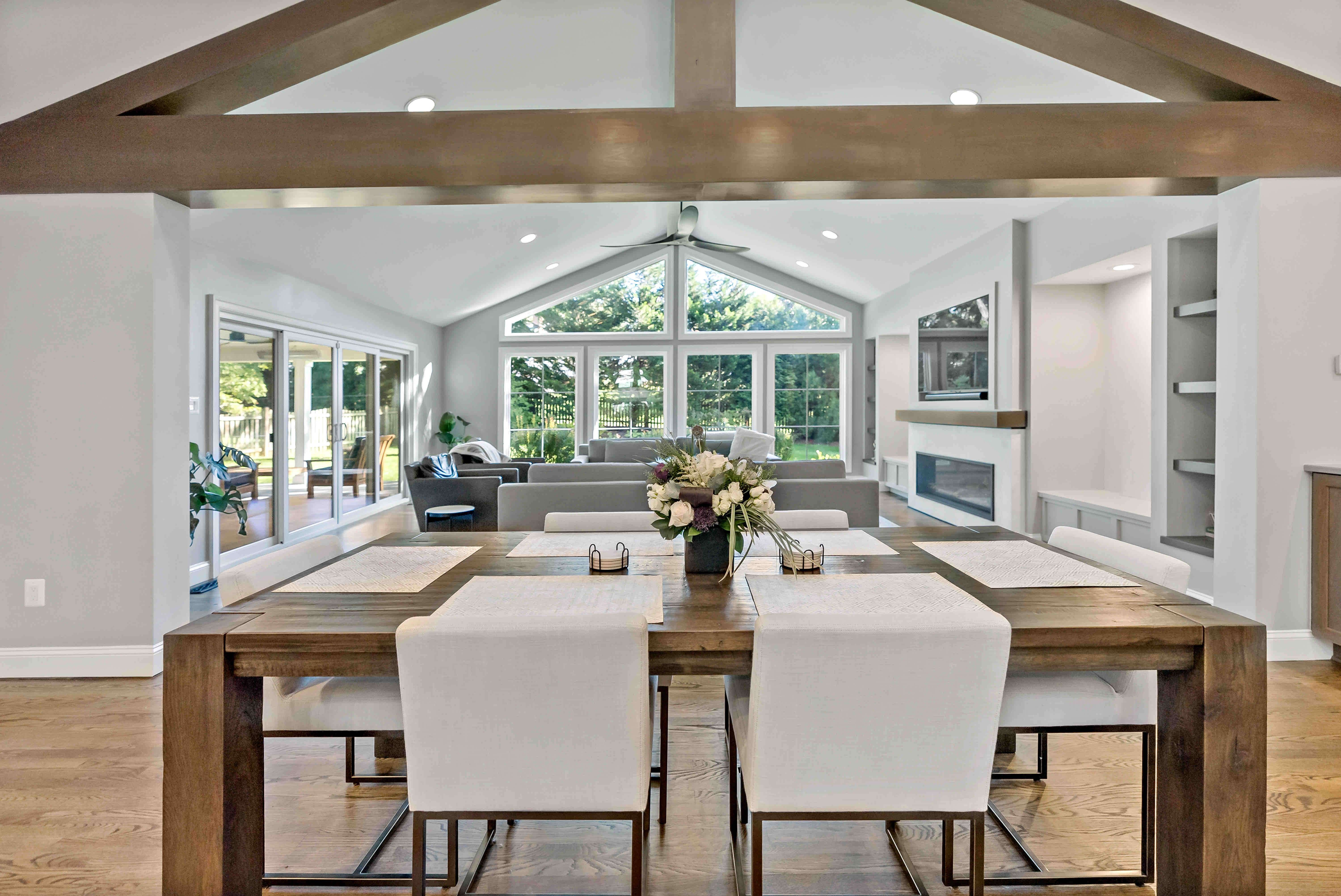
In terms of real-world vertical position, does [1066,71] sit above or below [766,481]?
above

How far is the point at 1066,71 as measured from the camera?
385 cm

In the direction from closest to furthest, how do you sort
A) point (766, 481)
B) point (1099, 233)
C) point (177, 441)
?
point (766, 481), point (177, 441), point (1099, 233)

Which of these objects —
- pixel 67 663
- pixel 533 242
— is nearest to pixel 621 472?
pixel 67 663

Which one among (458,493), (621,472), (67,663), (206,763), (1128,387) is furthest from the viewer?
(458,493)

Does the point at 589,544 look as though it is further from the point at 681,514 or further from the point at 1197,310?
the point at 1197,310

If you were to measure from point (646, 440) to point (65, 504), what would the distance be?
5.80 meters

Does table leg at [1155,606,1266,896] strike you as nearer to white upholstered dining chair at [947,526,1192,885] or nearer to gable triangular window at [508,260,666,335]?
white upholstered dining chair at [947,526,1192,885]

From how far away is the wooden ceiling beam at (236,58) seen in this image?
3051 mm

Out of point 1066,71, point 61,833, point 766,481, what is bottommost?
point 61,833

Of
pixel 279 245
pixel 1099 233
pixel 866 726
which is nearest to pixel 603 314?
pixel 279 245

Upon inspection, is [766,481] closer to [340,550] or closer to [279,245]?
[340,550]

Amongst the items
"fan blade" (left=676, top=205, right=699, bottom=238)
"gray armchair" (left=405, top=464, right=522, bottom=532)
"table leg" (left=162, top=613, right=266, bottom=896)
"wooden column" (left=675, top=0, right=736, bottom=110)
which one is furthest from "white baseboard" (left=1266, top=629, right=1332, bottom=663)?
"gray armchair" (left=405, top=464, right=522, bottom=532)

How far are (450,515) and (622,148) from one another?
11.9 ft

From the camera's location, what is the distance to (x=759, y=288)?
10047 millimetres
